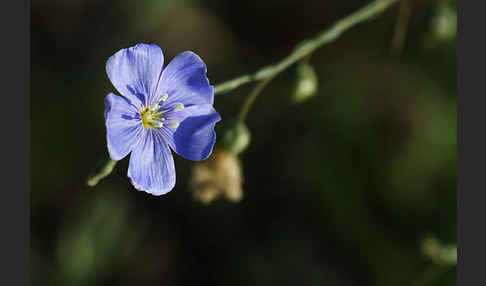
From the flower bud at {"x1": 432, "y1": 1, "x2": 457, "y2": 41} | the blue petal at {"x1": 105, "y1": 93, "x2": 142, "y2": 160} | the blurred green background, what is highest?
the blue petal at {"x1": 105, "y1": 93, "x2": 142, "y2": 160}

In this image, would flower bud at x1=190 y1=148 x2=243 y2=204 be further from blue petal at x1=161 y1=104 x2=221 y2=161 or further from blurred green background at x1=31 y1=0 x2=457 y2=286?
blurred green background at x1=31 y1=0 x2=457 y2=286

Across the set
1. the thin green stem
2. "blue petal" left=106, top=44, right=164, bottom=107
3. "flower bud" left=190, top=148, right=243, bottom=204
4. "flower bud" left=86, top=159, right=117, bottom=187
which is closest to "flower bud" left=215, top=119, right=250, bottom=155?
"flower bud" left=190, top=148, right=243, bottom=204

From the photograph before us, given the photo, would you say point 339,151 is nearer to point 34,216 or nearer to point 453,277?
point 453,277

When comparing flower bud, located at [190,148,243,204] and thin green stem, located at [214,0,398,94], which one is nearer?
thin green stem, located at [214,0,398,94]

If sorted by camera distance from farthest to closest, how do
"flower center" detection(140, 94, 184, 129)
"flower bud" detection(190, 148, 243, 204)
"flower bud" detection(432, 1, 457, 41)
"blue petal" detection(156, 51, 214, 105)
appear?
"flower bud" detection(432, 1, 457, 41)
"flower bud" detection(190, 148, 243, 204)
"flower center" detection(140, 94, 184, 129)
"blue petal" detection(156, 51, 214, 105)

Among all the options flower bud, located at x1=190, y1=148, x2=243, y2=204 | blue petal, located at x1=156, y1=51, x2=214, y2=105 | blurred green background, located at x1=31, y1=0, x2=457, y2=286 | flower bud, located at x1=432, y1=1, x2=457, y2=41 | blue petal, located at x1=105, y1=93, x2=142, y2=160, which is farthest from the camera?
blurred green background, located at x1=31, y1=0, x2=457, y2=286

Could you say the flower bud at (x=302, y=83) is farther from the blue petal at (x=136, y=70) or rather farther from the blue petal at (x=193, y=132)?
the blue petal at (x=136, y=70)

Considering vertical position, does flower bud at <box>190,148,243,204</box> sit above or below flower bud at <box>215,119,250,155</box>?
below
